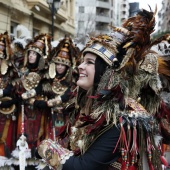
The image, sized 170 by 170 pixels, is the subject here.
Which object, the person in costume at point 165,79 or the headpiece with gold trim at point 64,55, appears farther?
the headpiece with gold trim at point 64,55

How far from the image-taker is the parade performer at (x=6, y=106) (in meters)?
5.43

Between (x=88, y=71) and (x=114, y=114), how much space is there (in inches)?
14.0

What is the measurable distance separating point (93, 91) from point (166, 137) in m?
0.78

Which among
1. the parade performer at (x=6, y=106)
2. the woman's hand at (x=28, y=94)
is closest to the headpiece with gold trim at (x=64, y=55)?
the woman's hand at (x=28, y=94)

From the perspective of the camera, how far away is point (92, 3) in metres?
52.7

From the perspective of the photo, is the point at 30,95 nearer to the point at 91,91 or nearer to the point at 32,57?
the point at 32,57

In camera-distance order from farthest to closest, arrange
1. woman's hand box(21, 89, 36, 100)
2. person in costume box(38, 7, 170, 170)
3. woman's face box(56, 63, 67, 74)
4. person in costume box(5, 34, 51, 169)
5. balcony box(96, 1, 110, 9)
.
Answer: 1. balcony box(96, 1, 110, 9)
2. woman's face box(56, 63, 67, 74)
3. person in costume box(5, 34, 51, 169)
4. woman's hand box(21, 89, 36, 100)
5. person in costume box(38, 7, 170, 170)

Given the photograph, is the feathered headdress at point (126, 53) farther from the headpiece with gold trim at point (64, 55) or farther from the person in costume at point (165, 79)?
the headpiece with gold trim at point (64, 55)

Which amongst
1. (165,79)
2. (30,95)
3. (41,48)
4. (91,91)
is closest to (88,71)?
(91,91)

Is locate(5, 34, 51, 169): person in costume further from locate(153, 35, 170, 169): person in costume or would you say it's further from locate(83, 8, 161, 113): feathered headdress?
locate(83, 8, 161, 113): feathered headdress

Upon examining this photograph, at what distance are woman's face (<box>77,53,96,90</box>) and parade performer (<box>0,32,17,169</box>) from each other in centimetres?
341

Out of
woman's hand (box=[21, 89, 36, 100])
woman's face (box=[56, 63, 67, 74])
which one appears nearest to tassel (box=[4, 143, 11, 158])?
woman's hand (box=[21, 89, 36, 100])

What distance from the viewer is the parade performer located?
17.8 ft

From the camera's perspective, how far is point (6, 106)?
17.9 ft
